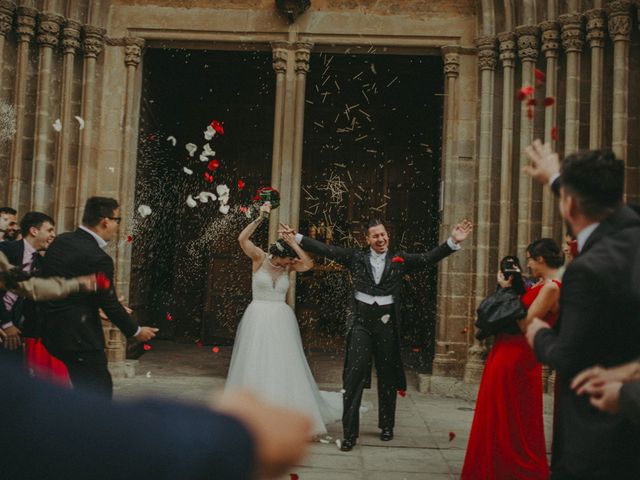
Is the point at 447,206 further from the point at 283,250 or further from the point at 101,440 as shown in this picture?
the point at 101,440

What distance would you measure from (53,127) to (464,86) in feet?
15.4

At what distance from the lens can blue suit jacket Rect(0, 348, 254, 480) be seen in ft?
1.44

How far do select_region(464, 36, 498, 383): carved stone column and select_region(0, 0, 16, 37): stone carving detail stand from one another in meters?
5.14

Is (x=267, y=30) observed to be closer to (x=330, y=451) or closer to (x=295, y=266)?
(x=295, y=266)

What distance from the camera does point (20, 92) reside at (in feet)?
24.2

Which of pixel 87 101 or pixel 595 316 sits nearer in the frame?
pixel 595 316

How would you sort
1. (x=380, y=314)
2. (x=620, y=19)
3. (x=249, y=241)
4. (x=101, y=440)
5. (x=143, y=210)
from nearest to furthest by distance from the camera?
(x=101, y=440) → (x=380, y=314) → (x=249, y=241) → (x=620, y=19) → (x=143, y=210)

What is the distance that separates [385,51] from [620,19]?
256cm

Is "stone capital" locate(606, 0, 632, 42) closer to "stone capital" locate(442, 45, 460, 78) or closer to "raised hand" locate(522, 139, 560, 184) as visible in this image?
"stone capital" locate(442, 45, 460, 78)

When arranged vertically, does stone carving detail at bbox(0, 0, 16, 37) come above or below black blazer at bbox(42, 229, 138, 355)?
above

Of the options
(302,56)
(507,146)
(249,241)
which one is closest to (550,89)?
(507,146)

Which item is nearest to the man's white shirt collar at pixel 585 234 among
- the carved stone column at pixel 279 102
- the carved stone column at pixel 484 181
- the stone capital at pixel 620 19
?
the carved stone column at pixel 484 181

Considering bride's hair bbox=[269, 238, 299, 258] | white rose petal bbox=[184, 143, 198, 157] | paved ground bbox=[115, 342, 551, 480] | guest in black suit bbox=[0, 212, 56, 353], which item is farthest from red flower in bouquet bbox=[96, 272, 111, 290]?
white rose petal bbox=[184, 143, 198, 157]

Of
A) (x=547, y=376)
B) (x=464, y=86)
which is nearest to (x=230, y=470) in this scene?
(x=547, y=376)
